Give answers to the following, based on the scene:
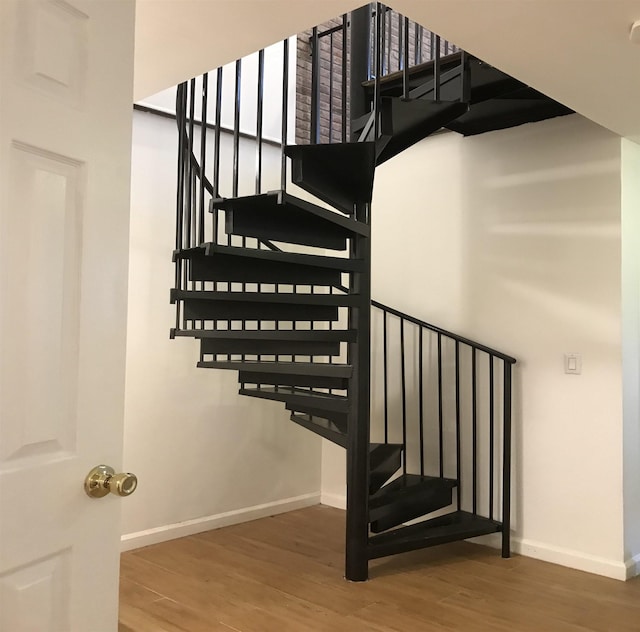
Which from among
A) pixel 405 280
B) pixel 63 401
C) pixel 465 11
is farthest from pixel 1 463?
pixel 405 280

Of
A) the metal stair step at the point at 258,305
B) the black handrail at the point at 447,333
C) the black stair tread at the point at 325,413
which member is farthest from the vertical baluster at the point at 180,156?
the black handrail at the point at 447,333

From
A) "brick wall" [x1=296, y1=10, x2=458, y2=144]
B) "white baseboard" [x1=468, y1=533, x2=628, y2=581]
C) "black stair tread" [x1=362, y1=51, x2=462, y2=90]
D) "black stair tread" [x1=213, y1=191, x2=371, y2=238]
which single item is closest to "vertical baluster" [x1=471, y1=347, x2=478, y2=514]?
"white baseboard" [x1=468, y1=533, x2=628, y2=581]

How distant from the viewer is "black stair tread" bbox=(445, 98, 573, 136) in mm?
3553

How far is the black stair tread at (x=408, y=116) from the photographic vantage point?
3.08m

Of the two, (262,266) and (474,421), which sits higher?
(262,266)

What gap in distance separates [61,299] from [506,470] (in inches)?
118

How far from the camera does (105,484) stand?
1.33m

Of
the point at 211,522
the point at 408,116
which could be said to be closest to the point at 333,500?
the point at 211,522

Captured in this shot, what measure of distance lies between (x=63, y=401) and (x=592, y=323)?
9.83ft

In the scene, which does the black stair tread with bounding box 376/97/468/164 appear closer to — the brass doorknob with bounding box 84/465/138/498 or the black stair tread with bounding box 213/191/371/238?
the black stair tread with bounding box 213/191/371/238

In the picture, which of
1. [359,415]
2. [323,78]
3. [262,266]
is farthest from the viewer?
[323,78]

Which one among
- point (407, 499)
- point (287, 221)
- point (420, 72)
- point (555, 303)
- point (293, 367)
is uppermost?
point (420, 72)

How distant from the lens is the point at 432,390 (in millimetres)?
4203

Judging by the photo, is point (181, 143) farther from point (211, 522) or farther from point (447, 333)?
point (211, 522)
